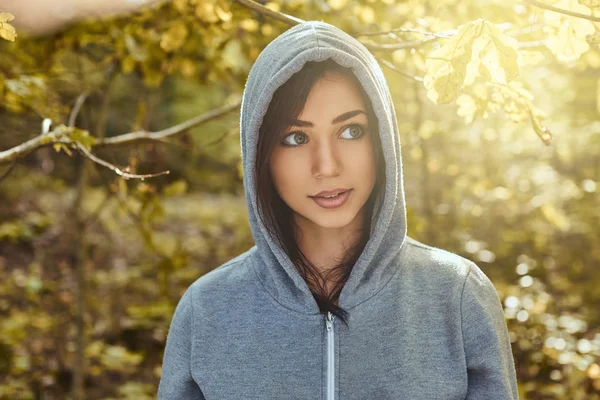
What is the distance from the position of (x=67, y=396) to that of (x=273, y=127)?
137 inches

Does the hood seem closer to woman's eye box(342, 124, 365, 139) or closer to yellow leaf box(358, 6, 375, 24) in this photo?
woman's eye box(342, 124, 365, 139)

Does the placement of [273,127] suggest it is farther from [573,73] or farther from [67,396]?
[573,73]

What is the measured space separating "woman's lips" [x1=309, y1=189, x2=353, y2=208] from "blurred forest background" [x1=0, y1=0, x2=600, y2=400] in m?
0.34

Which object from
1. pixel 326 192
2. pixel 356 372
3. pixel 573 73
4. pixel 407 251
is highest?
pixel 573 73

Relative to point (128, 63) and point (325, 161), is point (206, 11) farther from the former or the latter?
point (325, 161)

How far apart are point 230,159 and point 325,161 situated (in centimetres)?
934

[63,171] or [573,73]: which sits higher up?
[573,73]

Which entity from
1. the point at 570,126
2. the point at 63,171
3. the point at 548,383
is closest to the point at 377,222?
the point at 548,383

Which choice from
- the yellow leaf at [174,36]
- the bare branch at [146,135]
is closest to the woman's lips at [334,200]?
the bare branch at [146,135]

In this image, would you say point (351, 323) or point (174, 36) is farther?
point (174, 36)

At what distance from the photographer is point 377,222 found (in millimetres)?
1744

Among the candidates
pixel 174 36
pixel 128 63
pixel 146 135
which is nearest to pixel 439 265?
pixel 146 135

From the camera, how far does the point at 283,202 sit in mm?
1852

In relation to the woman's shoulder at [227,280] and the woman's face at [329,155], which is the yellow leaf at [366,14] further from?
the woman's shoulder at [227,280]
